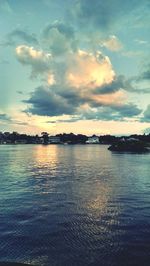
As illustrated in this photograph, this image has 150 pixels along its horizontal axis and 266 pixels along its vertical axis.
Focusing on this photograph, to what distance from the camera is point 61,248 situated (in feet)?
58.5

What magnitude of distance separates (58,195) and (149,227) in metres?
15.7

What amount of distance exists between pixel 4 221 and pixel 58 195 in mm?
12550

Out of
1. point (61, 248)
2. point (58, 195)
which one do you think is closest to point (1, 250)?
point (61, 248)

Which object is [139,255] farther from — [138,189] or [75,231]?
[138,189]

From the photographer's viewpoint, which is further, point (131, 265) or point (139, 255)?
point (139, 255)

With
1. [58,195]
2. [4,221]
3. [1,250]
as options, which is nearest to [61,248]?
[1,250]

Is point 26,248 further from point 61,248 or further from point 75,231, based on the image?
point 75,231

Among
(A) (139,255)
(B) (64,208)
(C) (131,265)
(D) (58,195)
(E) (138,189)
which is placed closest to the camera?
(C) (131,265)

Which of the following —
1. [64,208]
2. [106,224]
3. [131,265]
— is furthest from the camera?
[64,208]

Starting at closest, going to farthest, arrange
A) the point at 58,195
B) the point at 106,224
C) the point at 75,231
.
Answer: the point at 75,231 → the point at 106,224 → the point at 58,195

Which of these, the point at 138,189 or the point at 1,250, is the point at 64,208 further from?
the point at 138,189

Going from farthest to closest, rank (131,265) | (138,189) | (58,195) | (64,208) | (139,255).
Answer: (138,189) < (58,195) < (64,208) < (139,255) < (131,265)

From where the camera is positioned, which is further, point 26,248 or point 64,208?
point 64,208

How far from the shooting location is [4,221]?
23.5 m
